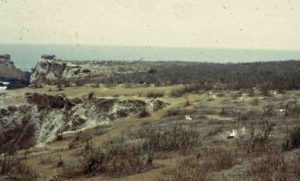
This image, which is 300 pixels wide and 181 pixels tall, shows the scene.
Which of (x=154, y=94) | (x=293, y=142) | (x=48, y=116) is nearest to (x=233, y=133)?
(x=293, y=142)

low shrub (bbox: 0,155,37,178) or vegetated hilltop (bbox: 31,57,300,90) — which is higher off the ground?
low shrub (bbox: 0,155,37,178)

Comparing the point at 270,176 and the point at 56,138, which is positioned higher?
the point at 270,176

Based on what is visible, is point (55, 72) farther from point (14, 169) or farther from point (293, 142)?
point (293, 142)

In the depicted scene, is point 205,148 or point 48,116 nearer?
point 205,148

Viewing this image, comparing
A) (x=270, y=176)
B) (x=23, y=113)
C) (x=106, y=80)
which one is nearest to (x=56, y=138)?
(x=270, y=176)

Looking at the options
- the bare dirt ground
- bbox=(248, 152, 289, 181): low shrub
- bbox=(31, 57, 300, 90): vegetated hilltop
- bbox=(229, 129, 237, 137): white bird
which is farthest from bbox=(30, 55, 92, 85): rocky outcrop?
bbox=(248, 152, 289, 181): low shrub

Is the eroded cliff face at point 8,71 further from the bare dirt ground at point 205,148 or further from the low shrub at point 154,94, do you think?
the bare dirt ground at point 205,148

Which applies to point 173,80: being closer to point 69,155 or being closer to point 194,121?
point 194,121

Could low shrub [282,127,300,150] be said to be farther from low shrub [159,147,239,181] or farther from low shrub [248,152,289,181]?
low shrub [159,147,239,181]
